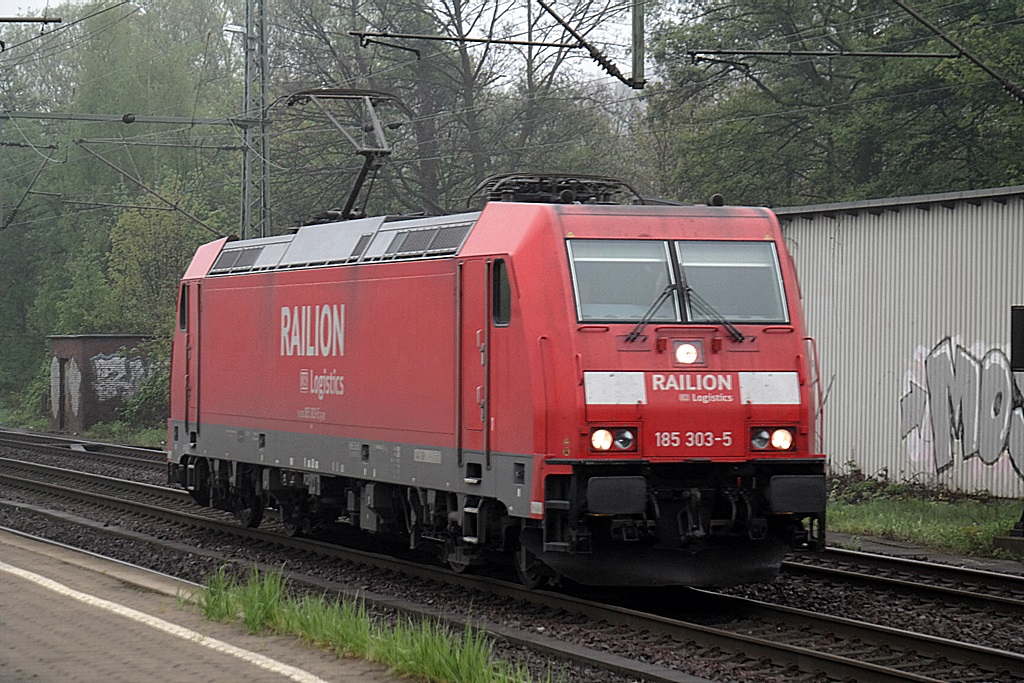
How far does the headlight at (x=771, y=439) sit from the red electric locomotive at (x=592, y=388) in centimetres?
2

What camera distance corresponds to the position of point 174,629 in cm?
1022

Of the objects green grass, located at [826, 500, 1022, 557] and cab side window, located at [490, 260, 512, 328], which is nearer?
cab side window, located at [490, 260, 512, 328]

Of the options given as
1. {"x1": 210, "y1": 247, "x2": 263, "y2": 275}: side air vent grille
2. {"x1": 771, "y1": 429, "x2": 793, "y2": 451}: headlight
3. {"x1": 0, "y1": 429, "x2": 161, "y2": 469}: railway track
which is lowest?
{"x1": 0, "y1": 429, "x2": 161, "y2": 469}: railway track

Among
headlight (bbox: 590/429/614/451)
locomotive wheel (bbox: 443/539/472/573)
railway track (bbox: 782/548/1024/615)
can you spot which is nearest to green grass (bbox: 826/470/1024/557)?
railway track (bbox: 782/548/1024/615)

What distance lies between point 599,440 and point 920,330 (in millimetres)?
10266

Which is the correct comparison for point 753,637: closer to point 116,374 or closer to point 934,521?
point 934,521

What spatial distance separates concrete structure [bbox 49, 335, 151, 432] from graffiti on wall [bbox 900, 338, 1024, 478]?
26.0 meters

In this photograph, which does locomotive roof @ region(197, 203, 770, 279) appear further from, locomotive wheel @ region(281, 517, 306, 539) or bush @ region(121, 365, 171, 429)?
bush @ region(121, 365, 171, 429)

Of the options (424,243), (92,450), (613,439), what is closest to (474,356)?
(424,243)

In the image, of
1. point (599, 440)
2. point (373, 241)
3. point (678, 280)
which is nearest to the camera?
point (599, 440)

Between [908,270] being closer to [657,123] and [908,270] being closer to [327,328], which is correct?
[327,328]

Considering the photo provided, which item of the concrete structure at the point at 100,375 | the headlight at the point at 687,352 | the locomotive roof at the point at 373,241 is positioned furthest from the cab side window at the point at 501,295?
the concrete structure at the point at 100,375

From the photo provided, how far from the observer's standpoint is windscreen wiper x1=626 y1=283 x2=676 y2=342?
439 inches

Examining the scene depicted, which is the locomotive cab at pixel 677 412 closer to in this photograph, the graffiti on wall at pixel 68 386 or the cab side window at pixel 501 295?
the cab side window at pixel 501 295
